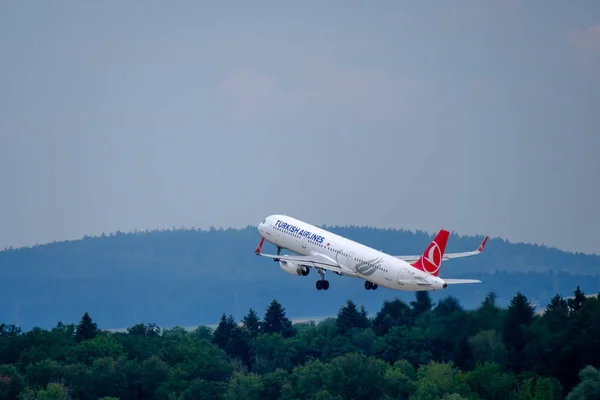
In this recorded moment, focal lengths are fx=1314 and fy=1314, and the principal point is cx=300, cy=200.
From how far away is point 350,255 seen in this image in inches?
4744

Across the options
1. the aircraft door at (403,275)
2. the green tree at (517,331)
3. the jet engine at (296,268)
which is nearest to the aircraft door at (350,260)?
the aircraft door at (403,275)

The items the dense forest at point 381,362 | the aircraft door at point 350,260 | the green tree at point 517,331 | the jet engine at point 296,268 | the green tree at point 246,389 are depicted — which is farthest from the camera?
the green tree at point 246,389

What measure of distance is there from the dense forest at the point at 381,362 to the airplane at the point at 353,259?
17.8 m

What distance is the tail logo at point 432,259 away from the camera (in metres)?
116

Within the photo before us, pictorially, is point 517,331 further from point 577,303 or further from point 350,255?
point 350,255

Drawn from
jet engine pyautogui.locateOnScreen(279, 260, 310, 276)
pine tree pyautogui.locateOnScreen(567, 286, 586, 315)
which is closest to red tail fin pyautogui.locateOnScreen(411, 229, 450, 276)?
jet engine pyautogui.locateOnScreen(279, 260, 310, 276)

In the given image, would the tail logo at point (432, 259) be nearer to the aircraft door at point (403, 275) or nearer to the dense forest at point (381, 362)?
the aircraft door at point (403, 275)

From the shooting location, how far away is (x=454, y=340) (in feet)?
495

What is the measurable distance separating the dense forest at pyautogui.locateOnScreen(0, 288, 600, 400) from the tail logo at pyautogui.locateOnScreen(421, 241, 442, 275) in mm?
21490

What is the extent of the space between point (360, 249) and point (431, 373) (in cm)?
3715

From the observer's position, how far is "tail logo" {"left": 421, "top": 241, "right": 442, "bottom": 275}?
379ft

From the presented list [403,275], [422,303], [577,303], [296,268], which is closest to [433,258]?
[403,275]

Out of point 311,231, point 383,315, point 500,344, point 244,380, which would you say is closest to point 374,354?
point 383,315

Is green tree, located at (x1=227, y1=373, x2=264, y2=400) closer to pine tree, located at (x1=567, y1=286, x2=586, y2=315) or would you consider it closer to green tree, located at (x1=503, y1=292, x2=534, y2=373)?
green tree, located at (x1=503, y1=292, x2=534, y2=373)
